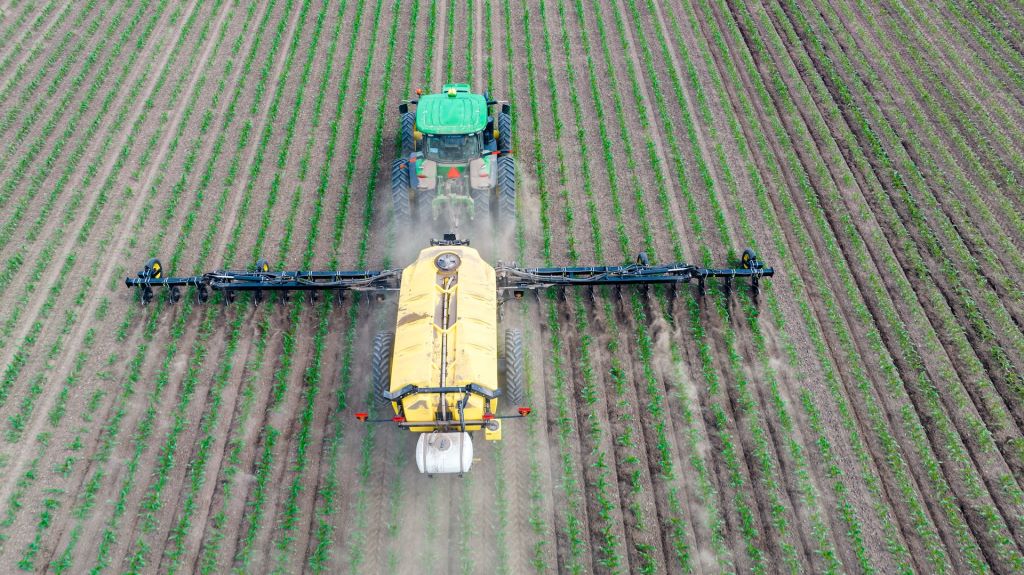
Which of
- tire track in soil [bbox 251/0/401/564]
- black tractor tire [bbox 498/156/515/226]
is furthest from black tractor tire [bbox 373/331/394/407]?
black tractor tire [bbox 498/156/515/226]

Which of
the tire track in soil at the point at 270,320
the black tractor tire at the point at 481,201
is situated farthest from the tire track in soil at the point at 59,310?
the black tractor tire at the point at 481,201

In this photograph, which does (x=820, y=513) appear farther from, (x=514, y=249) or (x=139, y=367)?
(x=139, y=367)

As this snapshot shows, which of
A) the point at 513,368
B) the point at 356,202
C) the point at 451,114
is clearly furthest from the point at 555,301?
the point at 356,202

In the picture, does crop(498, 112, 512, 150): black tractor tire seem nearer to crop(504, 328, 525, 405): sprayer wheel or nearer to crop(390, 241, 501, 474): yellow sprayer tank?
crop(390, 241, 501, 474): yellow sprayer tank

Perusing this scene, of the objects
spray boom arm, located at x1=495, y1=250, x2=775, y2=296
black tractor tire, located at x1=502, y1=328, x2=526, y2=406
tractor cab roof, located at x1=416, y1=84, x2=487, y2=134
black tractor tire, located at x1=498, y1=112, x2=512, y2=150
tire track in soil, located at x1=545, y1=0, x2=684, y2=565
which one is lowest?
tire track in soil, located at x1=545, y1=0, x2=684, y2=565

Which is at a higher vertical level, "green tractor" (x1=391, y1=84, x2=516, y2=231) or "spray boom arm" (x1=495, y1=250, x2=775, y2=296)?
"green tractor" (x1=391, y1=84, x2=516, y2=231)

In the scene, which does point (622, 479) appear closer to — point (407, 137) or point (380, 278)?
point (380, 278)

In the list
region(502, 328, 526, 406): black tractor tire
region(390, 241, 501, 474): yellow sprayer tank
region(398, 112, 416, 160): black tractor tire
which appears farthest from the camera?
region(398, 112, 416, 160): black tractor tire

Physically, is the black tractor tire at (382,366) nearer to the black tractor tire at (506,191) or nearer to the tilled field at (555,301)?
the tilled field at (555,301)
